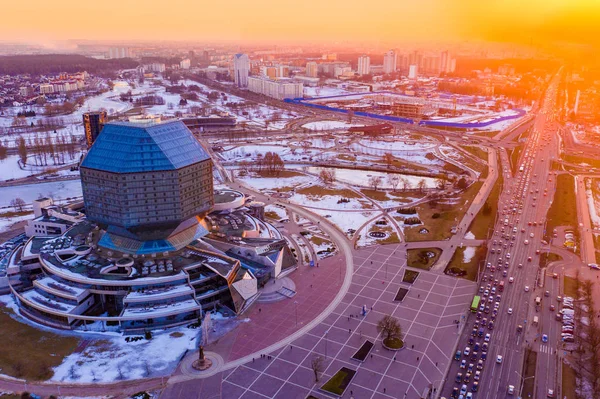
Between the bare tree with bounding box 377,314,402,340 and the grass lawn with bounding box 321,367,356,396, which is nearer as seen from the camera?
the grass lawn with bounding box 321,367,356,396

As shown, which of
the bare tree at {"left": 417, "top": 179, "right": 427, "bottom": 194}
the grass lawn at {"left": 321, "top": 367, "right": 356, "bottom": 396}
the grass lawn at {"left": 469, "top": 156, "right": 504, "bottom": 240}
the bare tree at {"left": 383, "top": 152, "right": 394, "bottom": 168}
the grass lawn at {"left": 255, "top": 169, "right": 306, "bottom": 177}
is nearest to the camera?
the grass lawn at {"left": 321, "top": 367, "right": 356, "bottom": 396}

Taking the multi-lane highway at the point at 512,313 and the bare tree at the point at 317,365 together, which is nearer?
the bare tree at the point at 317,365

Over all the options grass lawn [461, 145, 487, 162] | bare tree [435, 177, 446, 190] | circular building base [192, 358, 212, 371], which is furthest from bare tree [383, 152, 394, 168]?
circular building base [192, 358, 212, 371]

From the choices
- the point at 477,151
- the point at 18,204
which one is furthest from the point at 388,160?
the point at 18,204

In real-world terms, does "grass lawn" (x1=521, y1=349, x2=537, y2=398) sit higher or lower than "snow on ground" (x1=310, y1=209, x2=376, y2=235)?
A: lower

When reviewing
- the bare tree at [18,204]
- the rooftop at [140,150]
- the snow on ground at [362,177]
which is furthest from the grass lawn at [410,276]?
the bare tree at [18,204]

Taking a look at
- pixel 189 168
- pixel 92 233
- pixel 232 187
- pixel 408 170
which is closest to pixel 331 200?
pixel 232 187

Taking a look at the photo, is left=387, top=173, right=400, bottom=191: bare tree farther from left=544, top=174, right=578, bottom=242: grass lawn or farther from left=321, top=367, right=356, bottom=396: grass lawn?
left=321, top=367, right=356, bottom=396: grass lawn

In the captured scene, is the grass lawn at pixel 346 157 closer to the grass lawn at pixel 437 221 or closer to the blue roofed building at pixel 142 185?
the grass lawn at pixel 437 221
